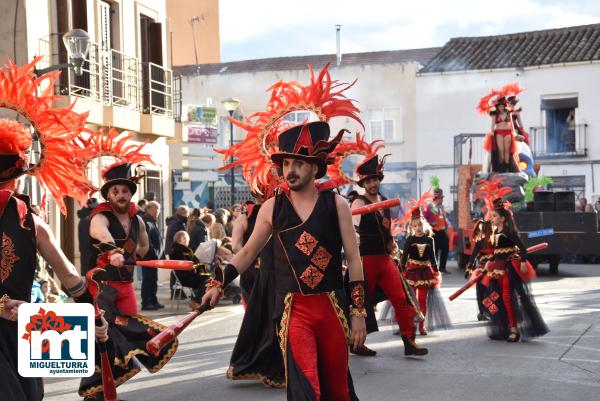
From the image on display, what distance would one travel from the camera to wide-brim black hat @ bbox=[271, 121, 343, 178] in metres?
6.55

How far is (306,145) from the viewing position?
6559mm

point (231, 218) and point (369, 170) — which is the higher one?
point (369, 170)

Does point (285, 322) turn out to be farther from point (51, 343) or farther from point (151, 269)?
point (151, 269)

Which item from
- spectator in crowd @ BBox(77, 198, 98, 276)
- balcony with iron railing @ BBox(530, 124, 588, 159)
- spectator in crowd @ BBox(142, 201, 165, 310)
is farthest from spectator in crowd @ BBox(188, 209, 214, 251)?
balcony with iron railing @ BBox(530, 124, 588, 159)

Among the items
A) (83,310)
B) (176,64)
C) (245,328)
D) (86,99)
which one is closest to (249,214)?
(245,328)

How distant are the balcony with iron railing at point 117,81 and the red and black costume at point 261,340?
34.1ft

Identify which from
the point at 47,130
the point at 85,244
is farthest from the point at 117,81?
the point at 47,130

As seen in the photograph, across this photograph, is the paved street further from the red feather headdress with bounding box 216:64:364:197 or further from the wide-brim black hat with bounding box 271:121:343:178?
the wide-brim black hat with bounding box 271:121:343:178

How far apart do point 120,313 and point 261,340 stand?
4.96 ft

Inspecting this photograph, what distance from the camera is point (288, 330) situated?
6.35 m

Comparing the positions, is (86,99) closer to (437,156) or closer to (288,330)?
(288,330)

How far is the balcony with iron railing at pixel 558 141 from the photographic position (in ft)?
123

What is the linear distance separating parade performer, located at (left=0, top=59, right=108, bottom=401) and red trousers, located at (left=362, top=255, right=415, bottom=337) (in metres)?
4.57

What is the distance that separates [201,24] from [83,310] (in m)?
38.8
